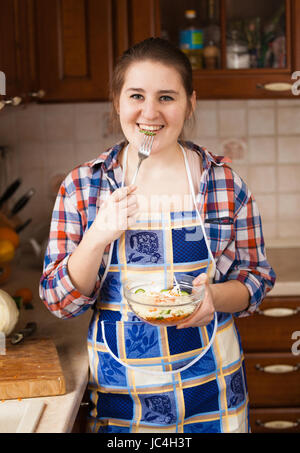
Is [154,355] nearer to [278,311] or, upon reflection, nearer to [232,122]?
[278,311]

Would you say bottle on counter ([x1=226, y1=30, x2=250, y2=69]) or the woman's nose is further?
bottle on counter ([x1=226, y1=30, x2=250, y2=69])

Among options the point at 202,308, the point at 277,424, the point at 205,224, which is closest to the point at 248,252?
the point at 205,224

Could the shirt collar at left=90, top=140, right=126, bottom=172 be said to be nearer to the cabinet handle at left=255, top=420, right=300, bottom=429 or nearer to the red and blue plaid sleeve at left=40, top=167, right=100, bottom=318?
the red and blue plaid sleeve at left=40, top=167, right=100, bottom=318

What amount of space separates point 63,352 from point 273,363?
0.89 metres

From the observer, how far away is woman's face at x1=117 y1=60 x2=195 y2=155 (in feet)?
3.82

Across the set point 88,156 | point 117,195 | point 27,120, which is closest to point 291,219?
point 88,156

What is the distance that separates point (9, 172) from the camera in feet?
7.55

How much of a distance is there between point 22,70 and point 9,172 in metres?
0.58

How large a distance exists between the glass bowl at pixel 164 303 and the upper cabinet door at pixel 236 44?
104cm

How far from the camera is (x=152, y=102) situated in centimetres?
116

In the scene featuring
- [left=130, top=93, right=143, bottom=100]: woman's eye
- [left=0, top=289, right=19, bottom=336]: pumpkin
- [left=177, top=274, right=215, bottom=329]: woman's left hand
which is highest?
[left=130, top=93, right=143, bottom=100]: woman's eye

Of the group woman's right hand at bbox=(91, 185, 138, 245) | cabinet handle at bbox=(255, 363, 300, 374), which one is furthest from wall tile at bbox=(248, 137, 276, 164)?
woman's right hand at bbox=(91, 185, 138, 245)
